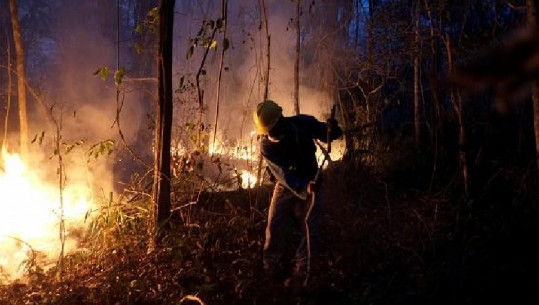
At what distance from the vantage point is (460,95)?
6.29m

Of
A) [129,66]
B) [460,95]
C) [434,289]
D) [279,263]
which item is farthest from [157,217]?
[129,66]

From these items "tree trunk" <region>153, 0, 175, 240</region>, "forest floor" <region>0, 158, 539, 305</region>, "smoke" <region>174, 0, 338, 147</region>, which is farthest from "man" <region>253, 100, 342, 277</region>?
"smoke" <region>174, 0, 338, 147</region>

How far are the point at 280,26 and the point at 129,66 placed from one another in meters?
16.8

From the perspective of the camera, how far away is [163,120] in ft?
18.7

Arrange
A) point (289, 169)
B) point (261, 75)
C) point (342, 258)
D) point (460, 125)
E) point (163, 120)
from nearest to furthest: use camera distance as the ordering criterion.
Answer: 1. point (289, 169)
2. point (342, 258)
3. point (163, 120)
4. point (460, 125)
5. point (261, 75)

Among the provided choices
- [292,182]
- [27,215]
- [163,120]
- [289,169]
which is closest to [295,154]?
[289,169]

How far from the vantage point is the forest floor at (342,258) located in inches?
176

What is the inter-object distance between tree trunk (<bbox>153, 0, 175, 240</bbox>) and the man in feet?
4.81

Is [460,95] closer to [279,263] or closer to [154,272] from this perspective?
[279,263]

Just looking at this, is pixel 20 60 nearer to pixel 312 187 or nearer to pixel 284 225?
pixel 284 225

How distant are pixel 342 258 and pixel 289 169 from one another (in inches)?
50.1

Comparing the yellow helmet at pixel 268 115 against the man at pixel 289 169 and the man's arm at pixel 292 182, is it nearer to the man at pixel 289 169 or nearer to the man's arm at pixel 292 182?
the man at pixel 289 169

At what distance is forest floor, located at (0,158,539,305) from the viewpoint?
448cm

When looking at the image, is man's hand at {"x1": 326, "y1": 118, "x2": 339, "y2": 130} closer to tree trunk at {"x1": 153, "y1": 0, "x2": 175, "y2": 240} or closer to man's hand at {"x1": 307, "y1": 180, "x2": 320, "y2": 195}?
man's hand at {"x1": 307, "y1": 180, "x2": 320, "y2": 195}
